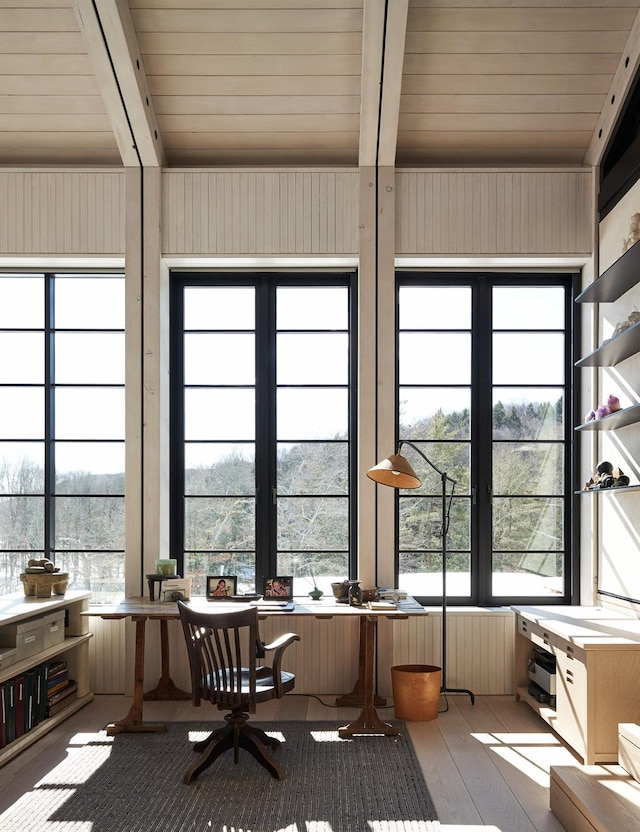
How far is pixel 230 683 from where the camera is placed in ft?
13.0

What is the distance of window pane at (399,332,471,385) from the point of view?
5.74 metres

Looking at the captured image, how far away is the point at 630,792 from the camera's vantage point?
333 centimetres

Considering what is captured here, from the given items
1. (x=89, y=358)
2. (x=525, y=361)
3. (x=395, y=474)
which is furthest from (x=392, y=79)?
(x=89, y=358)

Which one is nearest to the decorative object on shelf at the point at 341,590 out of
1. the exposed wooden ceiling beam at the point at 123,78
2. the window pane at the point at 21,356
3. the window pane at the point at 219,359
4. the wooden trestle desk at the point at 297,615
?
the wooden trestle desk at the point at 297,615

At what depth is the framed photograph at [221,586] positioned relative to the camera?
5.15m

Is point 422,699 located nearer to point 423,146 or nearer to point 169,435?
point 169,435

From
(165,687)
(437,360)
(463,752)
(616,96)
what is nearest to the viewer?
(463,752)

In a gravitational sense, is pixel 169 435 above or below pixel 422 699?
above

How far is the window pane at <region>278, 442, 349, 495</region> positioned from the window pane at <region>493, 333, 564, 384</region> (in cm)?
125

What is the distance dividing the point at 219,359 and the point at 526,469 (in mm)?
2309

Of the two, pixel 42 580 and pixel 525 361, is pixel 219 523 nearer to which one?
pixel 42 580

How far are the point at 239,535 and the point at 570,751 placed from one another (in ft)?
8.30

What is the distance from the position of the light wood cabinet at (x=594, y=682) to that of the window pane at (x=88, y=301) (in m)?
3.60

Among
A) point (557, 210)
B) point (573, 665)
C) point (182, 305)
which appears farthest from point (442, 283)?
point (573, 665)
